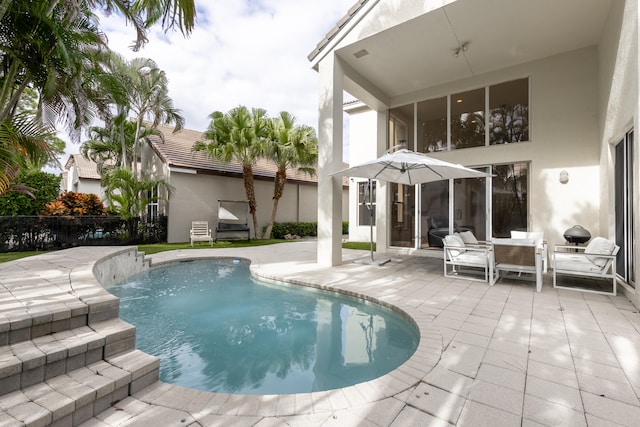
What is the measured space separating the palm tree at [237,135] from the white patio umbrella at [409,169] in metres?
7.44

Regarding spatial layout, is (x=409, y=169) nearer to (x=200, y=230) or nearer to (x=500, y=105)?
(x=500, y=105)

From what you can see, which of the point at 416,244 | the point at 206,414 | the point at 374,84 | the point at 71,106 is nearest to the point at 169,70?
the point at 71,106

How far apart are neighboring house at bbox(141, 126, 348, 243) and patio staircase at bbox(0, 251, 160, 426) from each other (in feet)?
38.4

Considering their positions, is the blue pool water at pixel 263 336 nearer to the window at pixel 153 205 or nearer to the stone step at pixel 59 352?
the stone step at pixel 59 352

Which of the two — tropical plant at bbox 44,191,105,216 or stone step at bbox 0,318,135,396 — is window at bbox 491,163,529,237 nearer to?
stone step at bbox 0,318,135,396

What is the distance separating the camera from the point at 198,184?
49.1 feet

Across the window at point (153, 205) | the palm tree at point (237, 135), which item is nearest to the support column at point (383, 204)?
the palm tree at point (237, 135)

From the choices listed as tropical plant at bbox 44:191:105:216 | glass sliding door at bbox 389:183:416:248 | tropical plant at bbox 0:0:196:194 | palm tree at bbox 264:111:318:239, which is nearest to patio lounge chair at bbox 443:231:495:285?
glass sliding door at bbox 389:183:416:248

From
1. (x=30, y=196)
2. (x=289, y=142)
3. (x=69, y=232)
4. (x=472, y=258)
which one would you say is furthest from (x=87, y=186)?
(x=472, y=258)

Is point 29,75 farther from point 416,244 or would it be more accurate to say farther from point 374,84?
point 416,244

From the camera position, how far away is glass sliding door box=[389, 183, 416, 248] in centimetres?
1080

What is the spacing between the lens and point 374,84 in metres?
10.3

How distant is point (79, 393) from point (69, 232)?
11.5 m

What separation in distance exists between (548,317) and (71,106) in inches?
452
